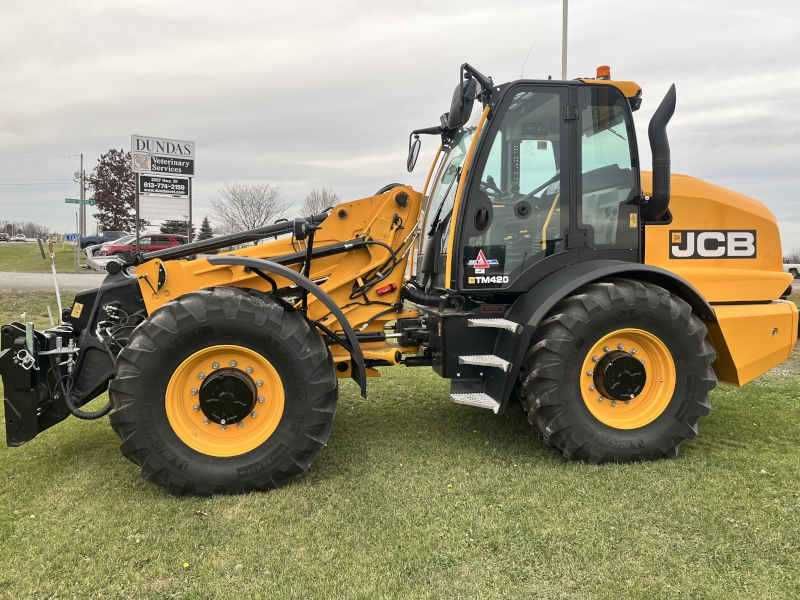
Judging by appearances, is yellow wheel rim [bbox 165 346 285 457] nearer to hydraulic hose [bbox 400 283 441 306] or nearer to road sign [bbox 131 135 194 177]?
hydraulic hose [bbox 400 283 441 306]

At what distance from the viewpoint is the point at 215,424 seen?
3703 mm

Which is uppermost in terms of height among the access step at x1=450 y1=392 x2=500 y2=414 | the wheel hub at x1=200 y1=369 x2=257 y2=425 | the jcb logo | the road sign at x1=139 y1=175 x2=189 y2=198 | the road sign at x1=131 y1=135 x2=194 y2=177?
the road sign at x1=131 y1=135 x2=194 y2=177

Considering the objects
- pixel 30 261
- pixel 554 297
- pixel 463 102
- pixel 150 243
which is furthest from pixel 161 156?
pixel 30 261

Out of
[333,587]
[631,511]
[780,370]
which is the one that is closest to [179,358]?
[333,587]

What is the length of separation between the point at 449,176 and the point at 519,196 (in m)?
0.66

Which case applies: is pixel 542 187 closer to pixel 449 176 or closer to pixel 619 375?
pixel 449 176

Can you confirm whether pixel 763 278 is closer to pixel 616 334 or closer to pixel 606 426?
pixel 616 334

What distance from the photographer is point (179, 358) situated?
11.7 feet

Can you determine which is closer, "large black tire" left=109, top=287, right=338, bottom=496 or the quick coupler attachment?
"large black tire" left=109, top=287, right=338, bottom=496

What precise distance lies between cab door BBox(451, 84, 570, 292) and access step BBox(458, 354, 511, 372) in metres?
0.49

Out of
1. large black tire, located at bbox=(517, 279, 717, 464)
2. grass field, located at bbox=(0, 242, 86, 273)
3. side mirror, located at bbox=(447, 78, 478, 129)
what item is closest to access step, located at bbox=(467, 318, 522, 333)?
large black tire, located at bbox=(517, 279, 717, 464)

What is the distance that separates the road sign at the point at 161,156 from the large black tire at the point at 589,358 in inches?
559

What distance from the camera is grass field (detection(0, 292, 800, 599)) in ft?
8.70

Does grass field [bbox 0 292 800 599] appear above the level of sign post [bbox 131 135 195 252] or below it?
below
